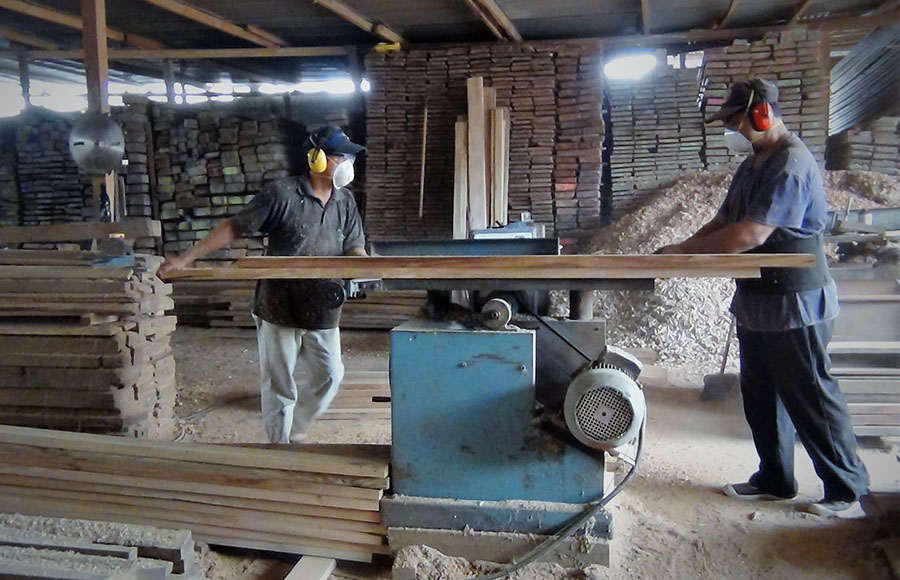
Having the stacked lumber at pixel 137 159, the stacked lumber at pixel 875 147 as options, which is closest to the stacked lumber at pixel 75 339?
the stacked lumber at pixel 137 159

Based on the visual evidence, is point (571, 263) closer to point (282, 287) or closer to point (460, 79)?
point (282, 287)

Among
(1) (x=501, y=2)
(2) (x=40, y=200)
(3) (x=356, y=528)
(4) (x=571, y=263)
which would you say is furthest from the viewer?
(2) (x=40, y=200)

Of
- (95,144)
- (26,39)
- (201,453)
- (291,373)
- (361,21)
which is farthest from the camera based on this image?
(26,39)

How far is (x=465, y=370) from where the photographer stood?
235 centimetres

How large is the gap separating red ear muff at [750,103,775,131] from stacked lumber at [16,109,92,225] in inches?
340

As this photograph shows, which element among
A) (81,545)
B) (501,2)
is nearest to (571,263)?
(81,545)

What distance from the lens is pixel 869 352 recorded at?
3.95m

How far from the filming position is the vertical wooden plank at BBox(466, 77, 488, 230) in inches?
284

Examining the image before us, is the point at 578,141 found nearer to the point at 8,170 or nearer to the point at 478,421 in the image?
the point at 478,421

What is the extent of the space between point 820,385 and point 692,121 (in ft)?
18.0

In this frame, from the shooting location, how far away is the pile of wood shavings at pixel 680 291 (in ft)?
20.3

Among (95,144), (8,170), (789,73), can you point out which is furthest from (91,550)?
(8,170)

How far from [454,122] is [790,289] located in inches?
221

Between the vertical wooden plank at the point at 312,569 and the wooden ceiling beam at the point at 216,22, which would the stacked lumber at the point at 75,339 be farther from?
the wooden ceiling beam at the point at 216,22
